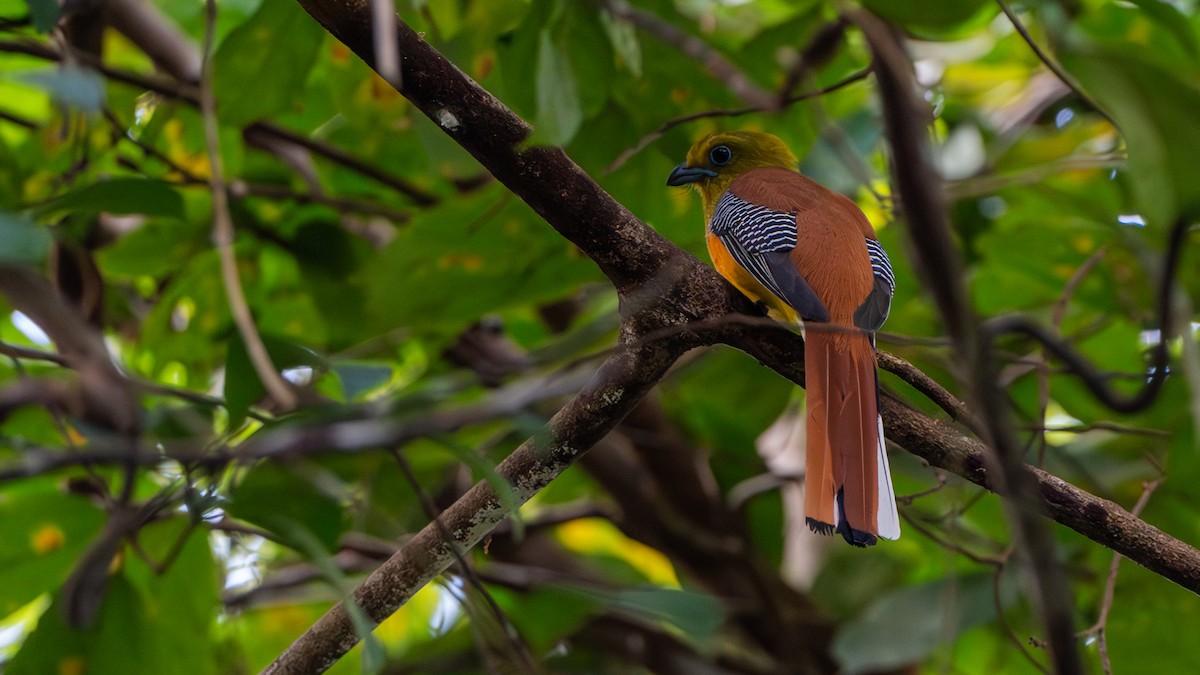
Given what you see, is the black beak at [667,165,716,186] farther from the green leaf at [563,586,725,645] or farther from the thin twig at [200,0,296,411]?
the green leaf at [563,586,725,645]

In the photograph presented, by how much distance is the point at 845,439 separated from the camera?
5.27 ft

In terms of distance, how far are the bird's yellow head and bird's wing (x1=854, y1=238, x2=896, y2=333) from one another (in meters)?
0.57

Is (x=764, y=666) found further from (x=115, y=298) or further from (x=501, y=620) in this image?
(x=115, y=298)

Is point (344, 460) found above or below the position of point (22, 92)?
below

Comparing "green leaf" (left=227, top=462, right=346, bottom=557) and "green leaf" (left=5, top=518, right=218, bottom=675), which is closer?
"green leaf" (left=227, top=462, right=346, bottom=557)

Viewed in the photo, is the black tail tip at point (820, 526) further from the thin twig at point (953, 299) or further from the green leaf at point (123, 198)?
the green leaf at point (123, 198)

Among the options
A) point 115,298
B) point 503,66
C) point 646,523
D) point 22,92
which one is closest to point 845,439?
point 503,66

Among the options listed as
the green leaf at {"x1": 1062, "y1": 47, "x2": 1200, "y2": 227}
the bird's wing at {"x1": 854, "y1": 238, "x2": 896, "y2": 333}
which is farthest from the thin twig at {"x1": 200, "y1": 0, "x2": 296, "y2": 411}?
A: the green leaf at {"x1": 1062, "y1": 47, "x2": 1200, "y2": 227}

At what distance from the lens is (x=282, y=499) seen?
1.67m

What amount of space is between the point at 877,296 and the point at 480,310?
89 cm

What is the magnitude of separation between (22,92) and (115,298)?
2.42 ft

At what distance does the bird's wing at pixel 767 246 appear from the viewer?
179cm

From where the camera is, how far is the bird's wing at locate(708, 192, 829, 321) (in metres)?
1.79

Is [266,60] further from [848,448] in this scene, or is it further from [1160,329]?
[1160,329]
